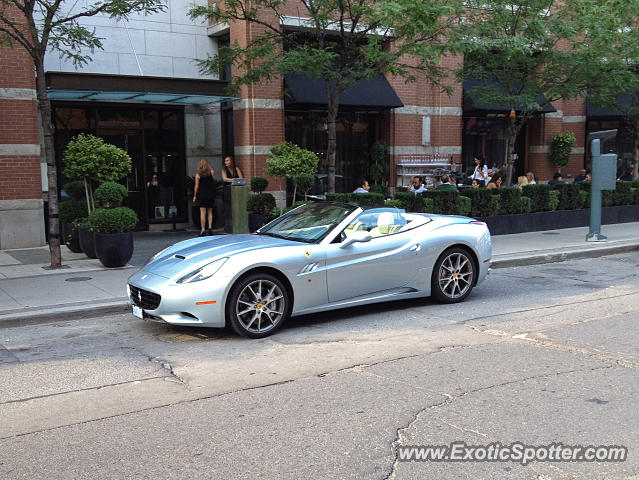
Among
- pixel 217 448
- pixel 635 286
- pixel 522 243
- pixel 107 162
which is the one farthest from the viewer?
pixel 522 243

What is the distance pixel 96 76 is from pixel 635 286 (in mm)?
11085

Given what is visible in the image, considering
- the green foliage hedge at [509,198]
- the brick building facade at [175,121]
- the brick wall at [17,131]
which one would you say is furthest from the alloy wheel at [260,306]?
the green foliage hedge at [509,198]

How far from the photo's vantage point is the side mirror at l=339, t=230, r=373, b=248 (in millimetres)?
7387

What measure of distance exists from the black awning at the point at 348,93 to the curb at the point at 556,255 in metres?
6.16

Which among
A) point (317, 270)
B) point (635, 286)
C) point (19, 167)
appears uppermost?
point (19, 167)

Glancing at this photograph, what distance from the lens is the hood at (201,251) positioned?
6844mm

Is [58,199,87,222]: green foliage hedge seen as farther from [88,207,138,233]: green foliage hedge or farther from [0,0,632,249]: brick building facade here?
[88,207,138,233]: green foliage hedge

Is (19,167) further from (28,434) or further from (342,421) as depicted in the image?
(342,421)

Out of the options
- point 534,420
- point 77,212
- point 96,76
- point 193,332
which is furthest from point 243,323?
point 96,76

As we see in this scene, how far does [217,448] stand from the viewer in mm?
4145

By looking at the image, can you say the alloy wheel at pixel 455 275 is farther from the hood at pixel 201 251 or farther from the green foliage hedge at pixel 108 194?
the green foliage hedge at pixel 108 194

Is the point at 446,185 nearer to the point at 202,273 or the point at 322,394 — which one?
the point at 202,273

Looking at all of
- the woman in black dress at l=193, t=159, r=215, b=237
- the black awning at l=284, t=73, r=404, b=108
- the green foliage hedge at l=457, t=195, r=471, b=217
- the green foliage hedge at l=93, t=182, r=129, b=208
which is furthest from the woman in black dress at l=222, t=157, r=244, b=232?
the green foliage hedge at l=457, t=195, r=471, b=217

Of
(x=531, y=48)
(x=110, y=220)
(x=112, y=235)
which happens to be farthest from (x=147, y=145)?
(x=531, y=48)
